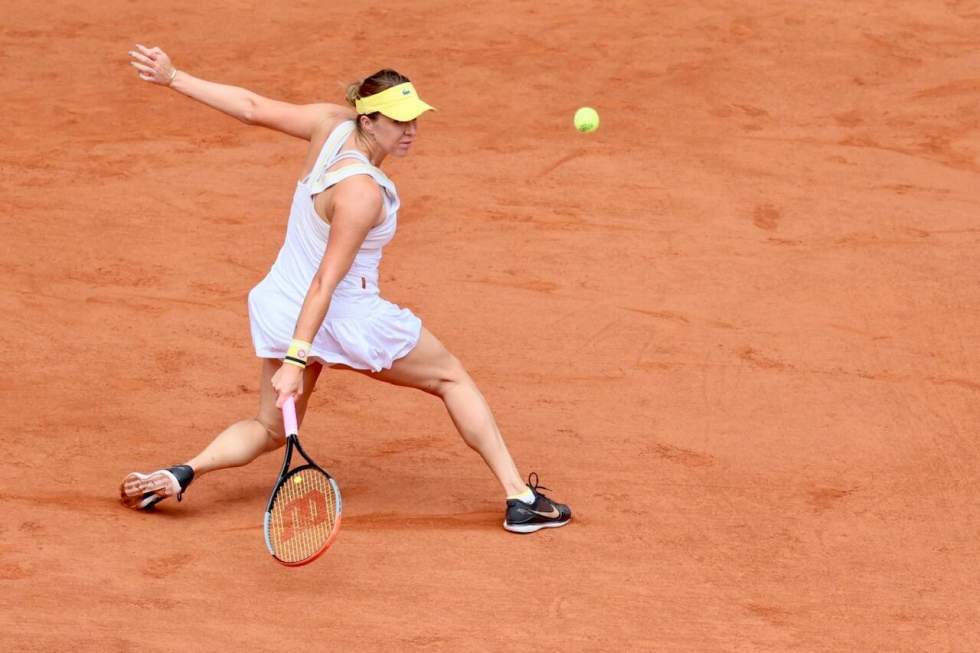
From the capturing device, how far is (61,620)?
5.08 metres

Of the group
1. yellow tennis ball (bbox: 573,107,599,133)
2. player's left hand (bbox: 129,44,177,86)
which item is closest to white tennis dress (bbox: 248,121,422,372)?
player's left hand (bbox: 129,44,177,86)

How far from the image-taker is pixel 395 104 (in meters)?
5.41

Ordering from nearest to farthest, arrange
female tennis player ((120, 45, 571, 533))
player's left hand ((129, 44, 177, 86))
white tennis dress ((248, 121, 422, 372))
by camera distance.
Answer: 1. female tennis player ((120, 45, 571, 533))
2. white tennis dress ((248, 121, 422, 372))
3. player's left hand ((129, 44, 177, 86))

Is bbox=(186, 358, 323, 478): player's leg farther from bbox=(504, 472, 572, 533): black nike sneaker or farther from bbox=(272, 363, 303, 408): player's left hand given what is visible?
bbox=(504, 472, 572, 533): black nike sneaker

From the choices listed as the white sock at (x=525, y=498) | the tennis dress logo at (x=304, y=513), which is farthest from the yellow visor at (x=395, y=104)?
the white sock at (x=525, y=498)

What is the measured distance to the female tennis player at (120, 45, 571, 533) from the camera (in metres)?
→ 5.27

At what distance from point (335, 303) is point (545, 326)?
250 cm

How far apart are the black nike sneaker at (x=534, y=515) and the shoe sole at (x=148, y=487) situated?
131 centimetres

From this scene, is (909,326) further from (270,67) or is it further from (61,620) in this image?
A: (270,67)

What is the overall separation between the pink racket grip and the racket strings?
202mm

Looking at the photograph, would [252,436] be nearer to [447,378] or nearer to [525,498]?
[447,378]

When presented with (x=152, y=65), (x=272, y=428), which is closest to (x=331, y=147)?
(x=152, y=65)

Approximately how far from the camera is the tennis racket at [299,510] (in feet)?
16.9

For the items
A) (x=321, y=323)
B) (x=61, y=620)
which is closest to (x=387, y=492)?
(x=321, y=323)
